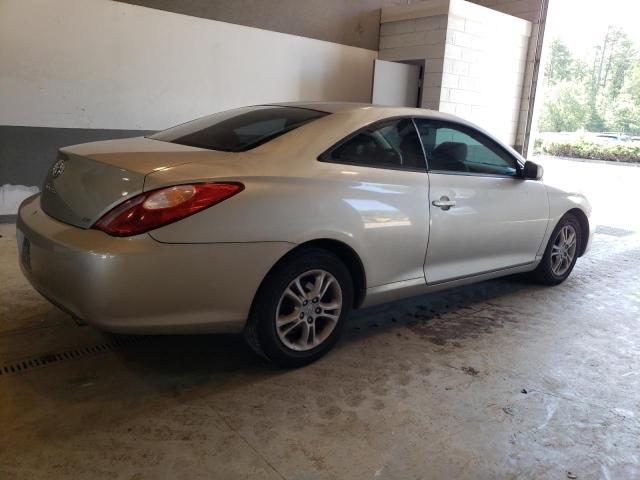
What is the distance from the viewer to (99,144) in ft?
9.53

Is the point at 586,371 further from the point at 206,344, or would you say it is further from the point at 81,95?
the point at 81,95

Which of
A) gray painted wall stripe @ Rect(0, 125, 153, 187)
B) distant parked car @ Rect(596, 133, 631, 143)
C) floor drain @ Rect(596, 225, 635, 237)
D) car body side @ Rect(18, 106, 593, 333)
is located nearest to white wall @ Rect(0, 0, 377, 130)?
gray painted wall stripe @ Rect(0, 125, 153, 187)

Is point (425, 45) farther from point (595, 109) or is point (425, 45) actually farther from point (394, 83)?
point (595, 109)

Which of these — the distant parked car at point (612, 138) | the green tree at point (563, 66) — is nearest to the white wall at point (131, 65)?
the green tree at point (563, 66)

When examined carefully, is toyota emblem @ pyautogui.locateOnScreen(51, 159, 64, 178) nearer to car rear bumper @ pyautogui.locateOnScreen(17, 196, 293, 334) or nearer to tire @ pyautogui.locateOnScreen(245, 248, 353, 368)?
car rear bumper @ pyautogui.locateOnScreen(17, 196, 293, 334)

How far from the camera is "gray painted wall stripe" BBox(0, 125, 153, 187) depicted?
5.67 metres

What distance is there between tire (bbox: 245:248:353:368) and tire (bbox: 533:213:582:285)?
2.20 m

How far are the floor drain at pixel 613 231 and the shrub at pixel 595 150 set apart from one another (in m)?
13.6

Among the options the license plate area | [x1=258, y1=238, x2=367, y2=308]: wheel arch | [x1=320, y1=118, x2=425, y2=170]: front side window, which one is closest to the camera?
the license plate area

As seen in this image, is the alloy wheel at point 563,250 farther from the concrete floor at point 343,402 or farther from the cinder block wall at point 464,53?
the cinder block wall at point 464,53

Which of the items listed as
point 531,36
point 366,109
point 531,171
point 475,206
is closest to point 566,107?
point 531,36

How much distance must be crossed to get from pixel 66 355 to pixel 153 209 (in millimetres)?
1170

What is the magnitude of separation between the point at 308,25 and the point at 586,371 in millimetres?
6166

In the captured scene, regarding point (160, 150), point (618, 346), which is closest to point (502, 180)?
point (618, 346)
